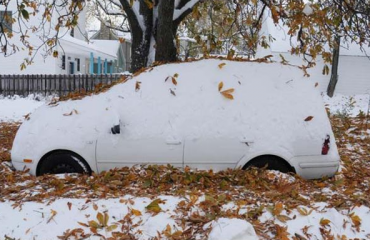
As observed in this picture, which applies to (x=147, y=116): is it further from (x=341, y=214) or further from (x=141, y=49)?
(x=141, y=49)

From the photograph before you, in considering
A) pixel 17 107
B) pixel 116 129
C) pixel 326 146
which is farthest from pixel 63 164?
pixel 17 107

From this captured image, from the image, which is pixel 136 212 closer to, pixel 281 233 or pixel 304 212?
pixel 281 233

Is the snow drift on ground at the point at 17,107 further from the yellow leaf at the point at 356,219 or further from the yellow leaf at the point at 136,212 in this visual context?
the yellow leaf at the point at 356,219

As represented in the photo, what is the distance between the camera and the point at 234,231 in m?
3.39

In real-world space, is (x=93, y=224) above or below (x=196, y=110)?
below

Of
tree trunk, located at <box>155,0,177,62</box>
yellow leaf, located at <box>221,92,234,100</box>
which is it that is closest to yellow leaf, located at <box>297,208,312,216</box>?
yellow leaf, located at <box>221,92,234,100</box>

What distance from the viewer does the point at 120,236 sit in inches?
140

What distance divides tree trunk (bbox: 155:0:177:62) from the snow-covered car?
2753 mm

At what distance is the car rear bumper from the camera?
5262mm

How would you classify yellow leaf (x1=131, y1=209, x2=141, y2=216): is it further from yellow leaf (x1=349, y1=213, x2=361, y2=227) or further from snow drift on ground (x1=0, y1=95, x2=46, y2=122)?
snow drift on ground (x1=0, y1=95, x2=46, y2=122)

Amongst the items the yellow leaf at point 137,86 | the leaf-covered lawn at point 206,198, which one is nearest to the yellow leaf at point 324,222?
the leaf-covered lawn at point 206,198

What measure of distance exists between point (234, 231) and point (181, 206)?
0.76m

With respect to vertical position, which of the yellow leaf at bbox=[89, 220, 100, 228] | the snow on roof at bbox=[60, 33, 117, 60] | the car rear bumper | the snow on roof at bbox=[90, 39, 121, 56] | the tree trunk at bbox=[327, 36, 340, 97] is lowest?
the yellow leaf at bbox=[89, 220, 100, 228]

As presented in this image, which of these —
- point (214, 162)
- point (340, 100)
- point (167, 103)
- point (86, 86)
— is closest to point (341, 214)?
point (214, 162)
